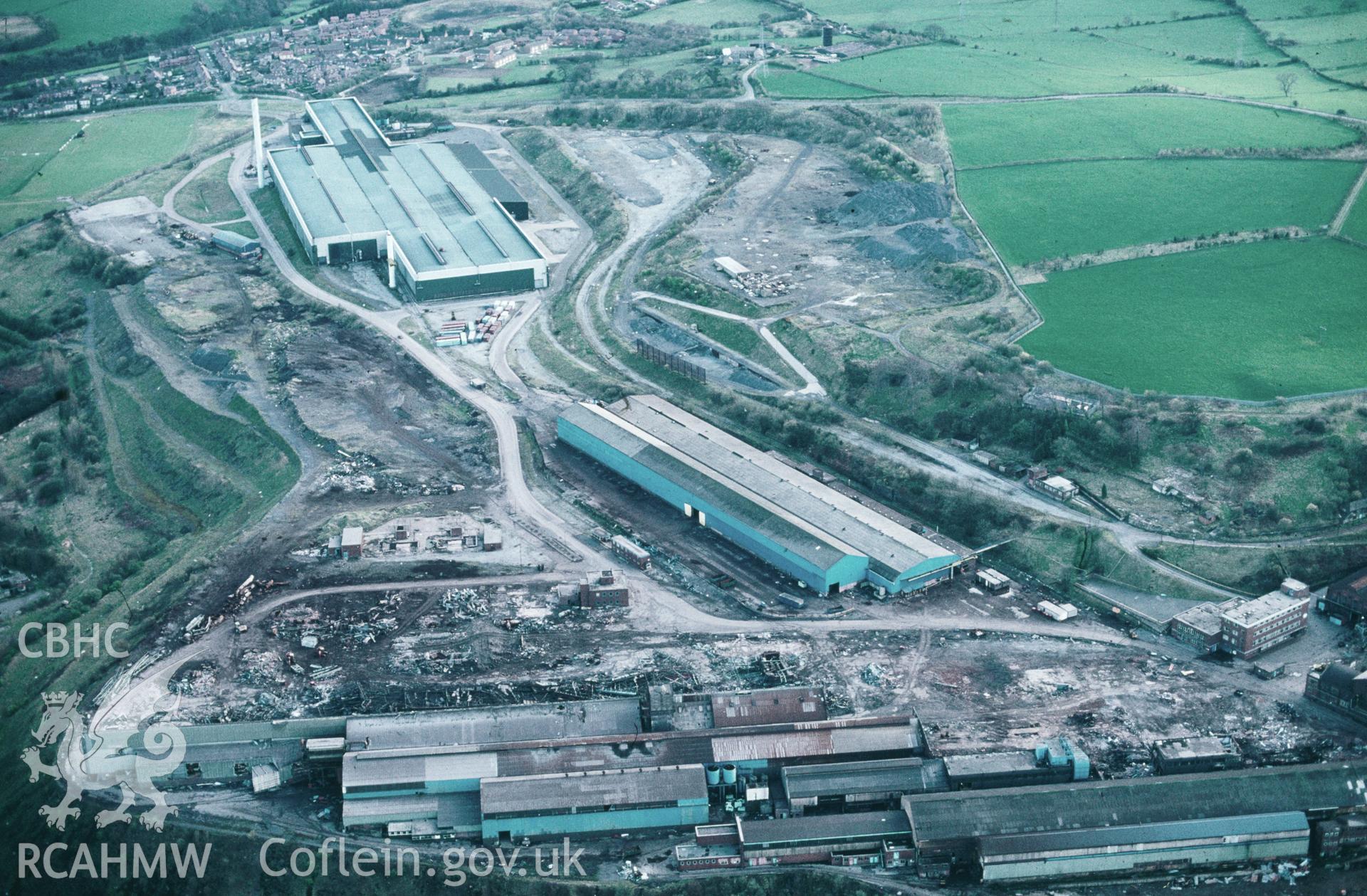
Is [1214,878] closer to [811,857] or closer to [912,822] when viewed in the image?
[912,822]

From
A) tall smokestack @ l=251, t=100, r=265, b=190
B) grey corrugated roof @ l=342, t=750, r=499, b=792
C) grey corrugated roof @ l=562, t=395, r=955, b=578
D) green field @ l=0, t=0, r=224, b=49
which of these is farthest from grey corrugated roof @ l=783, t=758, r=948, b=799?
green field @ l=0, t=0, r=224, b=49

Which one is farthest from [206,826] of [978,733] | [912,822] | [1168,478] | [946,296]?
[946,296]

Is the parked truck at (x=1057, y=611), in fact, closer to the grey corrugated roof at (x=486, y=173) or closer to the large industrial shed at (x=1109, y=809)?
the large industrial shed at (x=1109, y=809)

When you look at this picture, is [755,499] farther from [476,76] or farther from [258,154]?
[476,76]

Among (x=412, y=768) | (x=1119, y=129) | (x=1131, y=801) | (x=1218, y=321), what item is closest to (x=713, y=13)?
(x=1119, y=129)

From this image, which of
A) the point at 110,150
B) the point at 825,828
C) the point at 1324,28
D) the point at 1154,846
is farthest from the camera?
the point at 110,150

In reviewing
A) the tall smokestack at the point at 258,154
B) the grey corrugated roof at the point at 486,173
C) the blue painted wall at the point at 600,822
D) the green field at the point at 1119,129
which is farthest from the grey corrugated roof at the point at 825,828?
the tall smokestack at the point at 258,154
